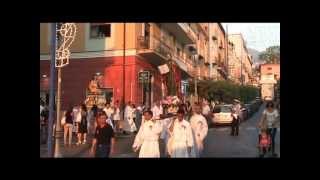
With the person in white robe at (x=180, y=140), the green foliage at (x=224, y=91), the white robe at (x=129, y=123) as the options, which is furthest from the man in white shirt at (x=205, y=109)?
the white robe at (x=129, y=123)

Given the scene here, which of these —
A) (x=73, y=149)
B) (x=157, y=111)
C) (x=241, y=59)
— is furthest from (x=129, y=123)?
(x=241, y=59)

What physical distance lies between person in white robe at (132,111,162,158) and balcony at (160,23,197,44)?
5.87 feet

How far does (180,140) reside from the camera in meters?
15.0

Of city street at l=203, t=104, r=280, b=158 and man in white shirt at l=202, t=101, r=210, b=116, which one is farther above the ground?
man in white shirt at l=202, t=101, r=210, b=116

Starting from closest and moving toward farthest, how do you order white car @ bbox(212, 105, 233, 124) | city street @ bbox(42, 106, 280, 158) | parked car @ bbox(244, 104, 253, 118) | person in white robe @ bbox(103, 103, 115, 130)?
parked car @ bbox(244, 104, 253, 118) → city street @ bbox(42, 106, 280, 158) → white car @ bbox(212, 105, 233, 124) → person in white robe @ bbox(103, 103, 115, 130)

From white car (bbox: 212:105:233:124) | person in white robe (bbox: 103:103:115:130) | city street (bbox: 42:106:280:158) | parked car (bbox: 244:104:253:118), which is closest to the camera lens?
parked car (bbox: 244:104:253:118)

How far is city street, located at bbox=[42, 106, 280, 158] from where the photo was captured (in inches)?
594

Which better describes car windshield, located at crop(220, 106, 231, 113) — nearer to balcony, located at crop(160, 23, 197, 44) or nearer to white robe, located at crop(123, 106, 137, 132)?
balcony, located at crop(160, 23, 197, 44)

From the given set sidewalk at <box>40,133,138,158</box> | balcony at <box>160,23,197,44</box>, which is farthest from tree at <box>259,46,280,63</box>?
sidewalk at <box>40,133,138,158</box>

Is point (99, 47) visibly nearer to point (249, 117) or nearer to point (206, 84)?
point (206, 84)
